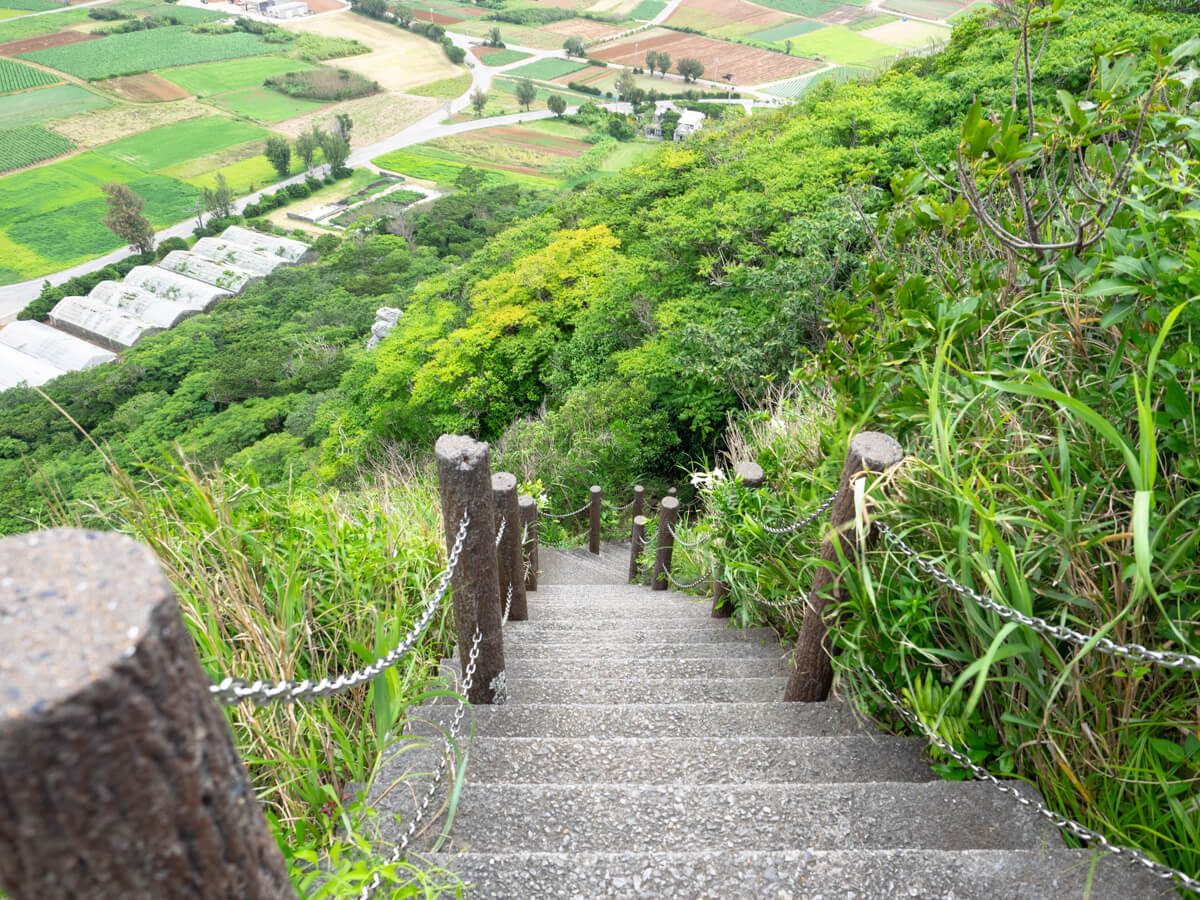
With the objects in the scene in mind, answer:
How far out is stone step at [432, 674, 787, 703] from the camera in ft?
8.04

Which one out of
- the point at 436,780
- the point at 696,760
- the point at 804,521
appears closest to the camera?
the point at 436,780

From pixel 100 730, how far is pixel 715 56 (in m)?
69.8

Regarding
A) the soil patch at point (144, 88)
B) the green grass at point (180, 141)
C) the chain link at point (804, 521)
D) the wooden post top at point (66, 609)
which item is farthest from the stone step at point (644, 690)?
the soil patch at point (144, 88)

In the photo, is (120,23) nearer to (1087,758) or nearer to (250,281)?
(250,281)

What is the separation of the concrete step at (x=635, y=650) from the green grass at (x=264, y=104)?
67.5m

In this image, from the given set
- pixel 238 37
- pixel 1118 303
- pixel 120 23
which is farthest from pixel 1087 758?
pixel 120 23

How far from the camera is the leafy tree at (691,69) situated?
189 ft

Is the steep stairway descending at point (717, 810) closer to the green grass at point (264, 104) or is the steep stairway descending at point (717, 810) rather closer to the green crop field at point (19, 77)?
the green grass at point (264, 104)

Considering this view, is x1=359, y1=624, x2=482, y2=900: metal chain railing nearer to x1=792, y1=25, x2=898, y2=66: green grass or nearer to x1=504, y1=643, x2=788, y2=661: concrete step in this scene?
x1=504, y1=643, x2=788, y2=661: concrete step

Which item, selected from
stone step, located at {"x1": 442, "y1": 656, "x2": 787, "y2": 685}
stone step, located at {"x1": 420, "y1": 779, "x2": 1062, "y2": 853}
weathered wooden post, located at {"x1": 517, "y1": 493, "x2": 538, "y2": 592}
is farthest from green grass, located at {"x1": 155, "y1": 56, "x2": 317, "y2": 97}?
stone step, located at {"x1": 420, "y1": 779, "x2": 1062, "y2": 853}

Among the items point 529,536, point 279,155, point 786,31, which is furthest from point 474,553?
point 786,31

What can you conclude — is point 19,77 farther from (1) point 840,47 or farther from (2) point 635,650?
(2) point 635,650

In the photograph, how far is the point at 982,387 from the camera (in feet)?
6.69

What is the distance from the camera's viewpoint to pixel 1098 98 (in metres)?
2.06
